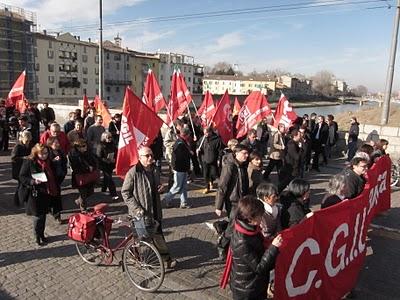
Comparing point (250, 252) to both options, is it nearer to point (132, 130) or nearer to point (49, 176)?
point (132, 130)

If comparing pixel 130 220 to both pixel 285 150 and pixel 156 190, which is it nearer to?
pixel 156 190

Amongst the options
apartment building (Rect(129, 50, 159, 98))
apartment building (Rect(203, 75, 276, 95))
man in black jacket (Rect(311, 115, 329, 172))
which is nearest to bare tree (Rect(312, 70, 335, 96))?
apartment building (Rect(203, 75, 276, 95))

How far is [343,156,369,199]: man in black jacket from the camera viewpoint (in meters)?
6.01

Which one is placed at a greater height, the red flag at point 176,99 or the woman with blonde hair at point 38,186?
the red flag at point 176,99

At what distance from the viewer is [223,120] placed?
35.6ft

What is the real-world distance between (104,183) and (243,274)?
20.1 ft

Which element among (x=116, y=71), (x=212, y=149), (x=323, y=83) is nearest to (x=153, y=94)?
(x=212, y=149)

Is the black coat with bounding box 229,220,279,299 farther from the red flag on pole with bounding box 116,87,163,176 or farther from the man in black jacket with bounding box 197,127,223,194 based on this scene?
the man in black jacket with bounding box 197,127,223,194

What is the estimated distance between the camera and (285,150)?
9961 mm

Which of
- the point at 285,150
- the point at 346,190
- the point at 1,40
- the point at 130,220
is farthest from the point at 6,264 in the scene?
the point at 1,40

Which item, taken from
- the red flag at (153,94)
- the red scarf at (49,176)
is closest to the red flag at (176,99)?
the red flag at (153,94)

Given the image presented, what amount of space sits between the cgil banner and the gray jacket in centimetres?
210

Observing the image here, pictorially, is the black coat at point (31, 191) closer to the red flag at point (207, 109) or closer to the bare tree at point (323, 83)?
the red flag at point (207, 109)

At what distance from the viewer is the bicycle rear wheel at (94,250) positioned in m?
5.48
